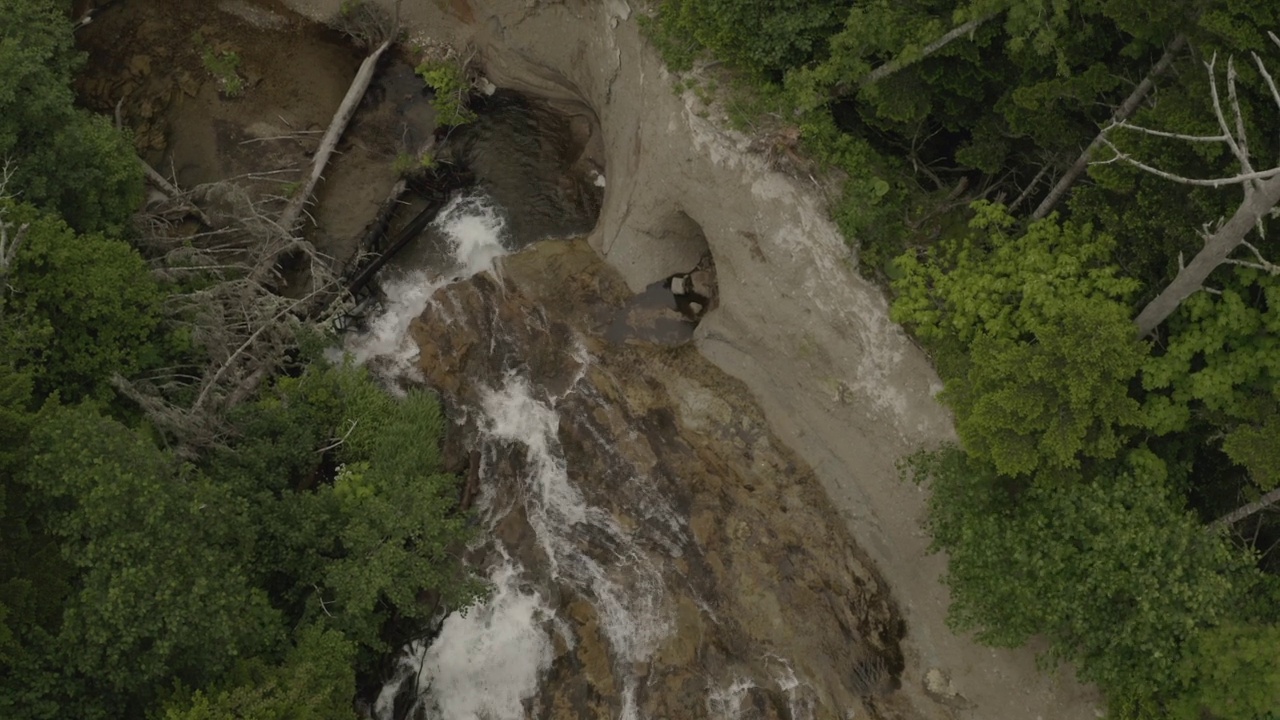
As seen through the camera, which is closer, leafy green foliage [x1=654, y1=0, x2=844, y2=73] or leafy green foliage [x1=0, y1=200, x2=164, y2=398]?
leafy green foliage [x1=0, y1=200, x2=164, y2=398]

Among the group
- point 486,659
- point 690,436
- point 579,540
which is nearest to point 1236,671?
point 690,436

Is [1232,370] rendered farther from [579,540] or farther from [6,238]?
[6,238]

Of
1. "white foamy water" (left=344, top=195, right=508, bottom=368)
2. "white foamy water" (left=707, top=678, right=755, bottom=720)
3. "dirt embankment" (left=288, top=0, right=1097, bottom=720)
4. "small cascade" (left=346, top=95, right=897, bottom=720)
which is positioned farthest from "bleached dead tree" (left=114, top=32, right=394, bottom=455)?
"white foamy water" (left=707, top=678, right=755, bottom=720)

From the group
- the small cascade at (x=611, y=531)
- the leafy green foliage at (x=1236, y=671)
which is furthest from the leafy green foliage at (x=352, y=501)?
the leafy green foliage at (x=1236, y=671)

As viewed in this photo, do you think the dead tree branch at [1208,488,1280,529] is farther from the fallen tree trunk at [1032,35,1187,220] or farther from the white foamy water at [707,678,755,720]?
the white foamy water at [707,678,755,720]

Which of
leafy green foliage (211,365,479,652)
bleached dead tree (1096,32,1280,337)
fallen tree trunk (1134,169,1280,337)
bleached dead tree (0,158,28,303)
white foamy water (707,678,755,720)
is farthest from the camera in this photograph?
white foamy water (707,678,755,720)

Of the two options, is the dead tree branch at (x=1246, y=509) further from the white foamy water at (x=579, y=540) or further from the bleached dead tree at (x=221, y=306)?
the bleached dead tree at (x=221, y=306)
